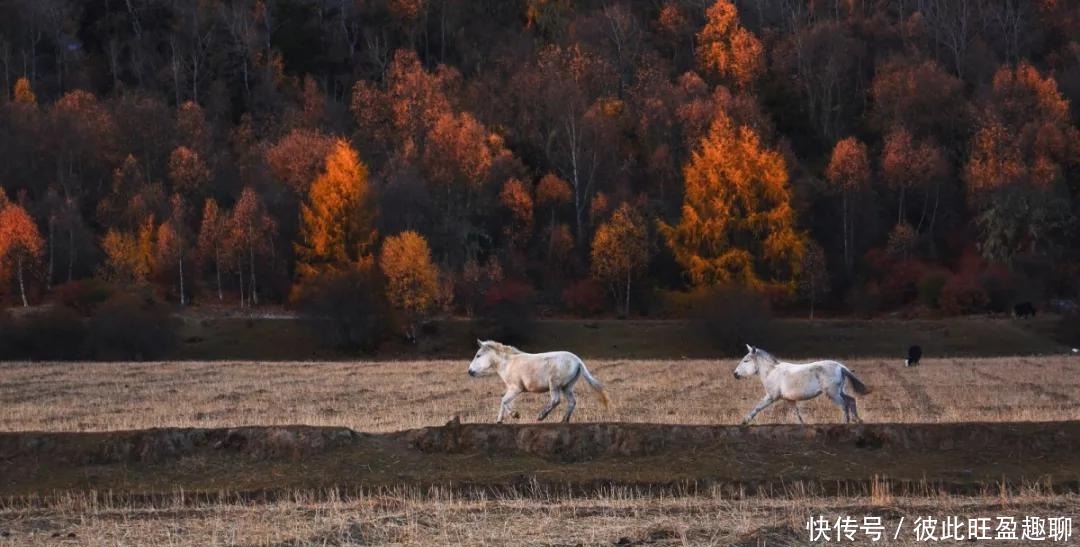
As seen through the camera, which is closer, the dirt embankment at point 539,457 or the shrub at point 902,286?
the dirt embankment at point 539,457

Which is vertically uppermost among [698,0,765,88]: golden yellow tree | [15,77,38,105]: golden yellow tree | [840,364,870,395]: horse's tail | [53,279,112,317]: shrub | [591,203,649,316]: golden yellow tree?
→ [698,0,765,88]: golden yellow tree

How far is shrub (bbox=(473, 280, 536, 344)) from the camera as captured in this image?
6888 centimetres

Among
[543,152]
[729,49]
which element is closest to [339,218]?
[543,152]

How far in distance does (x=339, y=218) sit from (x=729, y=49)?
50310 millimetres

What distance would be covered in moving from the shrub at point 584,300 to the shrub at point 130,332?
86.9 feet

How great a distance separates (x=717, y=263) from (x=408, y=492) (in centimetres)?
6210

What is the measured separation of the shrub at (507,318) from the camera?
68.9 m

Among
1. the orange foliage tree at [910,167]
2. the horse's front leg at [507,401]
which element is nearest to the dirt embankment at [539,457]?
the horse's front leg at [507,401]

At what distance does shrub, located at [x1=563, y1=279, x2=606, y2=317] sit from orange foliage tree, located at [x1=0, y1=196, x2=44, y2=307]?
35.4 meters

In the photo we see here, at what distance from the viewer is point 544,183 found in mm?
93625

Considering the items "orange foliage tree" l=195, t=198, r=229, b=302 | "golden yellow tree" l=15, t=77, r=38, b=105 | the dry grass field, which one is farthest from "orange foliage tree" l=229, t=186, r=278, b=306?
"golden yellow tree" l=15, t=77, r=38, b=105

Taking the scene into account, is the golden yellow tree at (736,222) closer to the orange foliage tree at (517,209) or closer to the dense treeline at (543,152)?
the dense treeline at (543,152)

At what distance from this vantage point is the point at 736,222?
3182 inches

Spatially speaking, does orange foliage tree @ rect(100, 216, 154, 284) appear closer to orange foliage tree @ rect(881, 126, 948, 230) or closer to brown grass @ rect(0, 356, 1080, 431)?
brown grass @ rect(0, 356, 1080, 431)
